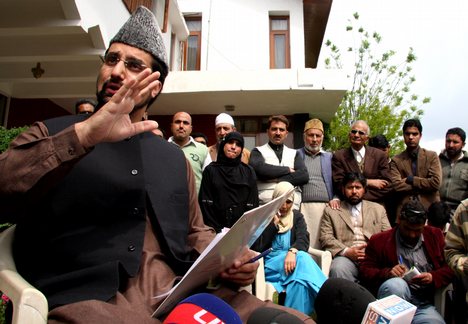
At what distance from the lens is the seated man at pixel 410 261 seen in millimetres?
3412

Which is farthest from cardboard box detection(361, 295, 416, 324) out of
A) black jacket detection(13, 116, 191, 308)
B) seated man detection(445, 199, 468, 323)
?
seated man detection(445, 199, 468, 323)

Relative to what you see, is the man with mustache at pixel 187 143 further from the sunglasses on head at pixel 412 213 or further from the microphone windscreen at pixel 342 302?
the microphone windscreen at pixel 342 302

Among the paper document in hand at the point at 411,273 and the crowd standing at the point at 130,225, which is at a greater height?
the crowd standing at the point at 130,225

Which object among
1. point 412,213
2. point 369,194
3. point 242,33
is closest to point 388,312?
point 412,213

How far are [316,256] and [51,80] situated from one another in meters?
6.62

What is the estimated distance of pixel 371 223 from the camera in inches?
167

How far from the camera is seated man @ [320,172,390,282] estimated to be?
13.5 ft

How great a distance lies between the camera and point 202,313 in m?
1.11

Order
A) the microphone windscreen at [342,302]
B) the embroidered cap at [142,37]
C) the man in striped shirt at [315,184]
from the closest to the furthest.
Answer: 1. the microphone windscreen at [342,302]
2. the embroidered cap at [142,37]
3. the man in striped shirt at [315,184]

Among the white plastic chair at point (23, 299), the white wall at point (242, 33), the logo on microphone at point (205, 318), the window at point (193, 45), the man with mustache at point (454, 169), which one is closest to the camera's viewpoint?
the logo on microphone at point (205, 318)

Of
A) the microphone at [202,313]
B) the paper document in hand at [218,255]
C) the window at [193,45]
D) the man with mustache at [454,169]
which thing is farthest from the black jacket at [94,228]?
the window at [193,45]

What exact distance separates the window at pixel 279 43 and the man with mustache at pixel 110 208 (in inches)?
431

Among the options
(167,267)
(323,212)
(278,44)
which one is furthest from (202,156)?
(278,44)

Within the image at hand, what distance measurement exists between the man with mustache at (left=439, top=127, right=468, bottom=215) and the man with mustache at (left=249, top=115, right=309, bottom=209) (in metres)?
1.91
